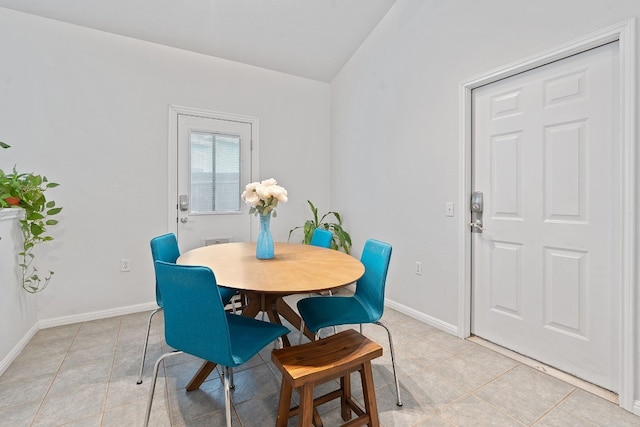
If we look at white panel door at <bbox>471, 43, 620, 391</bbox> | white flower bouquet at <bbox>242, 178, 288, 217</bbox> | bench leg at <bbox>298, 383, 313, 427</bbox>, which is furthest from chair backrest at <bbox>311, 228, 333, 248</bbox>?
bench leg at <bbox>298, 383, 313, 427</bbox>

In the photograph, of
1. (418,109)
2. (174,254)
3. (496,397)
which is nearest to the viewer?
(496,397)

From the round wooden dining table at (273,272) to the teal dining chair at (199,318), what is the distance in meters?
0.17

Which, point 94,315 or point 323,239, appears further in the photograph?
point 94,315

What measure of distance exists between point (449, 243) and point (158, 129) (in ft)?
9.58

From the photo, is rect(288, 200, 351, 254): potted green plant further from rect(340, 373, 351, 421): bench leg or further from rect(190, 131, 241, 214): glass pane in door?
rect(340, 373, 351, 421): bench leg

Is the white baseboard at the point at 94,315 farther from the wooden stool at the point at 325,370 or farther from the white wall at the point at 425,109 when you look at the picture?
the white wall at the point at 425,109

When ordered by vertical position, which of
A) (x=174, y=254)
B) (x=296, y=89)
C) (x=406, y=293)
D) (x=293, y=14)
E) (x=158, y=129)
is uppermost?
(x=293, y=14)

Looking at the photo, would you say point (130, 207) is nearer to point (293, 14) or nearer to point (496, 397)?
point (293, 14)

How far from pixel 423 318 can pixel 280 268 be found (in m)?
1.71

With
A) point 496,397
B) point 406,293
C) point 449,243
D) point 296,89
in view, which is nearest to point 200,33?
point 296,89

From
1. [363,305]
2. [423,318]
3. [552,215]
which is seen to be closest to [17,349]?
[363,305]

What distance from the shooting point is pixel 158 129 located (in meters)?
3.04

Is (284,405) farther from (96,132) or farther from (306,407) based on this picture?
(96,132)

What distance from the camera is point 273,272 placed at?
1.61 meters
